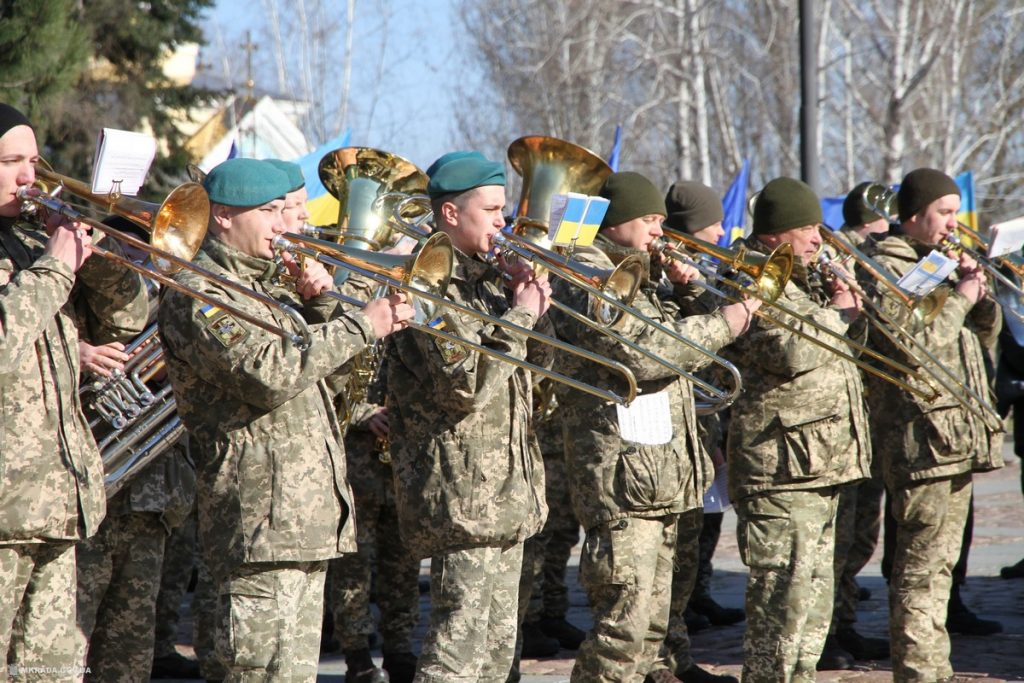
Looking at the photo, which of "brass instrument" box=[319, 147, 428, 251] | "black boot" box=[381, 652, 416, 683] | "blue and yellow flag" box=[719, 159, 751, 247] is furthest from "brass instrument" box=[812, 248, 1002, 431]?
"blue and yellow flag" box=[719, 159, 751, 247]

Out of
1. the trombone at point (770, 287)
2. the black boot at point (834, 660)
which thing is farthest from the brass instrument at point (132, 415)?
the black boot at point (834, 660)

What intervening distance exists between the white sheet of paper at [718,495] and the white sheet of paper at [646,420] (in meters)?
0.70

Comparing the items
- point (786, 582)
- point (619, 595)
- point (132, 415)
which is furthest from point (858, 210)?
point (132, 415)

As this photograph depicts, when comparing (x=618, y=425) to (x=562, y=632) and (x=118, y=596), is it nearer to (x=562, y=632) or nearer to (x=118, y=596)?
(x=118, y=596)

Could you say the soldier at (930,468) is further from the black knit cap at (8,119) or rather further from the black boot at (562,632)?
the black knit cap at (8,119)

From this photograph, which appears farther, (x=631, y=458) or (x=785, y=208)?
(x=785, y=208)

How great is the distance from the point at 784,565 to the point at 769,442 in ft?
1.69

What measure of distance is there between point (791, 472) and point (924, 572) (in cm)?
90

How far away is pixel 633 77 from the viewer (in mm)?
25625

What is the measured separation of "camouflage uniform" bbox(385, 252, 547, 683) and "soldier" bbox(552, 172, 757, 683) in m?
0.47

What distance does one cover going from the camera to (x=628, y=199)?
18.4 feet

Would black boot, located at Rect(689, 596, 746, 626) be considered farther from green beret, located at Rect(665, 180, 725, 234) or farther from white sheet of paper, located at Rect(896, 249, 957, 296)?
white sheet of paper, located at Rect(896, 249, 957, 296)

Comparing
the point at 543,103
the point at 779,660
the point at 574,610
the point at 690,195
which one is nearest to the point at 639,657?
the point at 779,660

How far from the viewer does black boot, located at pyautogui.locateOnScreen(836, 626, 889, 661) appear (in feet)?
22.1
